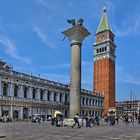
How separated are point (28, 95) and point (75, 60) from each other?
39762 mm

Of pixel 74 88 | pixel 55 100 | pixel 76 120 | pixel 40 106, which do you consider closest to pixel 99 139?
pixel 76 120

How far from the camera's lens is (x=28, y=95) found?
239 ft

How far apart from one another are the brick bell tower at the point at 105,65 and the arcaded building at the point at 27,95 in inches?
1261

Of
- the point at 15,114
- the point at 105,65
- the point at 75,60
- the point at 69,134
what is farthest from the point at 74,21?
the point at 105,65

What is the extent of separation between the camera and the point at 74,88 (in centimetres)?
3447

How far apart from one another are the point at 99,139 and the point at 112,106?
10725 cm

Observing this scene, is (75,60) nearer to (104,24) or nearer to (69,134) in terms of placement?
(69,134)

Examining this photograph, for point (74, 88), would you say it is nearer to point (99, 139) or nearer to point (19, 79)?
point (99, 139)

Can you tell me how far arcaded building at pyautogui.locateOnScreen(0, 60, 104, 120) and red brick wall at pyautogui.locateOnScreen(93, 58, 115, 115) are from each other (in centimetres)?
3163

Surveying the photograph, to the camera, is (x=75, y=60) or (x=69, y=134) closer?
(x=69, y=134)

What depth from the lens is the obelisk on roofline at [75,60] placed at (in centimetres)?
3441

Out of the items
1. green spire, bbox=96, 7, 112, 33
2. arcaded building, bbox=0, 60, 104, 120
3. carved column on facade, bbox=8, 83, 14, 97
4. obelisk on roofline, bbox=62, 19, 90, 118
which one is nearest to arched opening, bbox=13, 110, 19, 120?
arcaded building, bbox=0, 60, 104, 120

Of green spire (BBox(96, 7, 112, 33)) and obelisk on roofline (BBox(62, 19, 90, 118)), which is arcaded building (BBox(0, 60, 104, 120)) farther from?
green spire (BBox(96, 7, 112, 33))

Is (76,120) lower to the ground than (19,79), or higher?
lower
